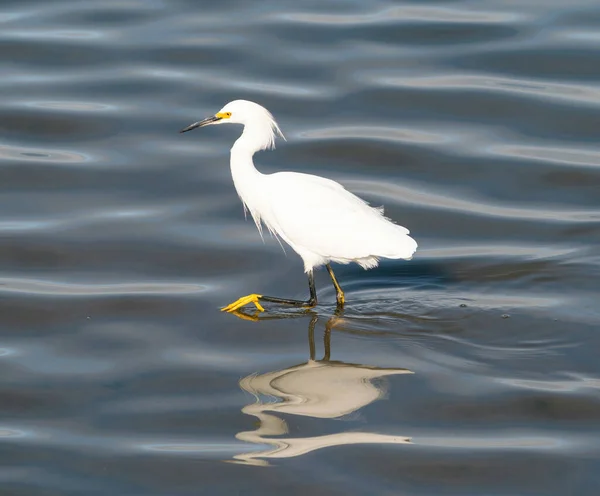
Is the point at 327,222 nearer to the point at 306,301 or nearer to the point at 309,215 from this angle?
the point at 309,215

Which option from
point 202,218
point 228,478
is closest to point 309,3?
point 202,218

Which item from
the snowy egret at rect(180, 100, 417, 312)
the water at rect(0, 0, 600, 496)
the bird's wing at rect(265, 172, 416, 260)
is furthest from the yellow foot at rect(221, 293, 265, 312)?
the bird's wing at rect(265, 172, 416, 260)

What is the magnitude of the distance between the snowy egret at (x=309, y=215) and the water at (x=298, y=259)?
0.30 m

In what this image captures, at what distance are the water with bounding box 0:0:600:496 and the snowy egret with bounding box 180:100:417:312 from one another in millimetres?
302

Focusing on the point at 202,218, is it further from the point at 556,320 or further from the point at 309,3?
the point at 309,3

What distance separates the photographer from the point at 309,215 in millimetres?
7438

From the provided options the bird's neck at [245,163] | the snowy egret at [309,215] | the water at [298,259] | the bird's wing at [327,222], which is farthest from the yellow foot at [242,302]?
the bird's neck at [245,163]

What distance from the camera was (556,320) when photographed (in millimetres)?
7027

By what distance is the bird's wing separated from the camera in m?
7.34

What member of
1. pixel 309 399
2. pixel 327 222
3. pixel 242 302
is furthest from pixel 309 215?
pixel 309 399

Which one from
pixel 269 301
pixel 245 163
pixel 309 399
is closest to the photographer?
pixel 309 399

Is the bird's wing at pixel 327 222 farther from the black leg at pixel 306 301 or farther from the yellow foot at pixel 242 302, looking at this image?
the yellow foot at pixel 242 302

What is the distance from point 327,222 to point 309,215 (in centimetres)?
13

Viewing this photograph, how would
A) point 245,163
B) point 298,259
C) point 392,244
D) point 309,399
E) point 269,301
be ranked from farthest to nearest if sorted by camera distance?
point 298,259 → point 245,163 → point 269,301 → point 392,244 → point 309,399
